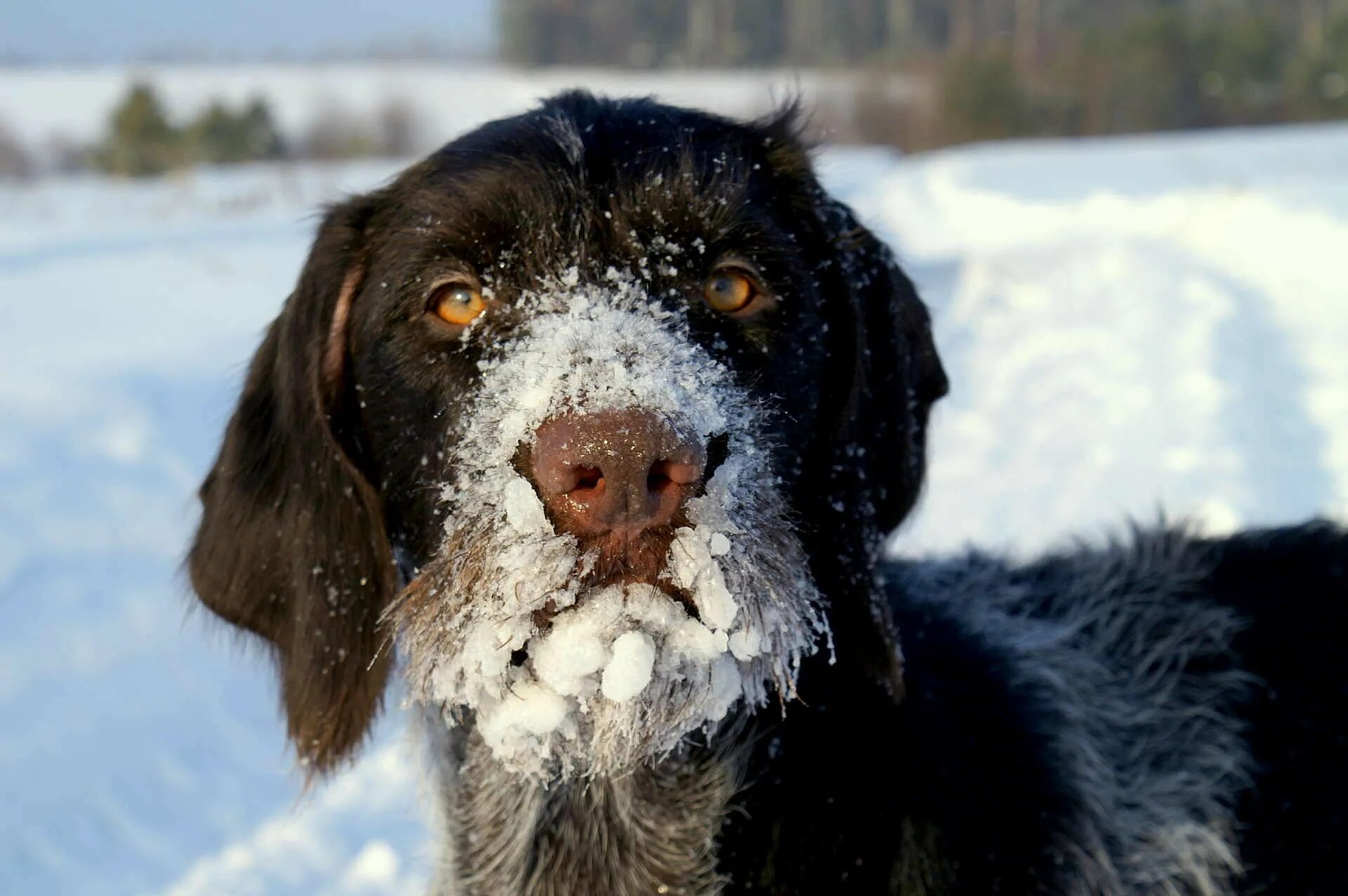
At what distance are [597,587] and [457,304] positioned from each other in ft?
2.03

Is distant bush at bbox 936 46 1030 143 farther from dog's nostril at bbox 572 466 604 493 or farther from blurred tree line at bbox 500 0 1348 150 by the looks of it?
dog's nostril at bbox 572 466 604 493

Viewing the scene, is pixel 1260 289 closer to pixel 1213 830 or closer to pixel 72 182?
pixel 1213 830

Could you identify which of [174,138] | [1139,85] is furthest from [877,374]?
[1139,85]

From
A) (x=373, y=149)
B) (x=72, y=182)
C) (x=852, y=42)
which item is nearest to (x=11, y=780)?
(x=72, y=182)

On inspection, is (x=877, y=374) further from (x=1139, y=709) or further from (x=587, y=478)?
(x=1139, y=709)

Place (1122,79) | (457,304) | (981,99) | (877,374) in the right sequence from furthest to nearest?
(1122,79) → (981,99) → (877,374) → (457,304)

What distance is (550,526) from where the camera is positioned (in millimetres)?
1473

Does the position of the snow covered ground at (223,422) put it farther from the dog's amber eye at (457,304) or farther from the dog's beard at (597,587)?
the dog's amber eye at (457,304)

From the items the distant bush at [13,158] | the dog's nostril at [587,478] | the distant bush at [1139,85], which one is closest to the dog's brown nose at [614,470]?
the dog's nostril at [587,478]

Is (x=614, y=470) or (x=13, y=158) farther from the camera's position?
(x=13, y=158)

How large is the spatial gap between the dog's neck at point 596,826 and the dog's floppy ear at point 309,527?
256mm

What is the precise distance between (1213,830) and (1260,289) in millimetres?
8509

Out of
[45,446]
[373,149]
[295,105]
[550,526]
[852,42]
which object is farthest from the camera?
[852,42]

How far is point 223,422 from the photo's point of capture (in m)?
6.11
